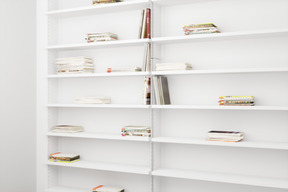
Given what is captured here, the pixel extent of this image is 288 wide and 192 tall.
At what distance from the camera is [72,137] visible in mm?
3516

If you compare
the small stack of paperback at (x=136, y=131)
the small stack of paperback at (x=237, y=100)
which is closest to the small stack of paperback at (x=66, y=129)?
the small stack of paperback at (x=136, y=131)

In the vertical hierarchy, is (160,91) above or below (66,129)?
above

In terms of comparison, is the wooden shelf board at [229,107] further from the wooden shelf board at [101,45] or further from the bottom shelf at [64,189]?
the bottom shelf at [64,189]

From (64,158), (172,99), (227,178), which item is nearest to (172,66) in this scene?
(172,99)

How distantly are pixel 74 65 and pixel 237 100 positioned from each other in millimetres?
1570

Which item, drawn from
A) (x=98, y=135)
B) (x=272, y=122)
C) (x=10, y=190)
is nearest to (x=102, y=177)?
(x=98, y=135)

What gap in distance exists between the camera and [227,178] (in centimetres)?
263

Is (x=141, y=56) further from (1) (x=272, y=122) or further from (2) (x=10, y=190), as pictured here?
(2) (x=10, y=190)

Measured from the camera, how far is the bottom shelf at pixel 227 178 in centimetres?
248

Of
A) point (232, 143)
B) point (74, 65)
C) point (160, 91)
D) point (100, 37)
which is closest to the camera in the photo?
point (232, 143)

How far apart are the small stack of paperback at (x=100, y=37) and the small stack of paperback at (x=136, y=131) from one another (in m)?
0.83

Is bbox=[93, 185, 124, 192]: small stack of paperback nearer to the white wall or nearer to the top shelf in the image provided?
the white wall

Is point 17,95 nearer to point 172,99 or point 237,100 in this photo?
point 172,99

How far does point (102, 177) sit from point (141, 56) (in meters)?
1.24
